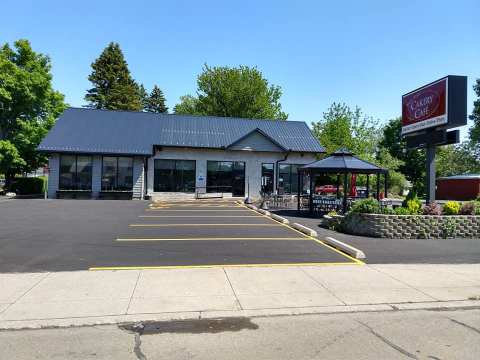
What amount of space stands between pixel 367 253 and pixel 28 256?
806 centimetres

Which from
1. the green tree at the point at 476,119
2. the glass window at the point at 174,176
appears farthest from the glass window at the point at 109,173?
the green tree at the point at 476,119

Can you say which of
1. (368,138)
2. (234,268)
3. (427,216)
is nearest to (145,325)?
(234,268)

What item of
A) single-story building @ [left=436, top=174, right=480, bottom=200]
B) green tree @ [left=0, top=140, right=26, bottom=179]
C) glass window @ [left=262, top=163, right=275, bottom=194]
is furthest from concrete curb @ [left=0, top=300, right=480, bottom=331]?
single-story building @ [left=436, top=174, right=480, bottom=200]

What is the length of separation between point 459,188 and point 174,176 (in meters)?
28.0

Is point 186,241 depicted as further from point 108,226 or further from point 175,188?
point 175,188

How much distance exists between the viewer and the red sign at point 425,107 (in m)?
15.5

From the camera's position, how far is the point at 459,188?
41531 mm

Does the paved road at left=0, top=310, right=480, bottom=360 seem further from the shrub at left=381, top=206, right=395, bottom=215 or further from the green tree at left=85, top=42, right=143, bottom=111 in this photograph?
the green tree at left=85, top=42, right=143, bottom=111

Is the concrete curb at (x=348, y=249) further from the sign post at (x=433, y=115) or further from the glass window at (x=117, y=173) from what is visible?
the glass window at (x=117, y=173)

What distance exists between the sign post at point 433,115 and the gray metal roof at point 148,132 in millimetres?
16057

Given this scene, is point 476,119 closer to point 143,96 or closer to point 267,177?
→ point 267,177

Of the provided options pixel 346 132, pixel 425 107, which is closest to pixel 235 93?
pixel 346 132

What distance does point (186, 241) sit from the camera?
11.9 metres

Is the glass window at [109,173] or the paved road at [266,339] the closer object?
the paved road at [266,339]
